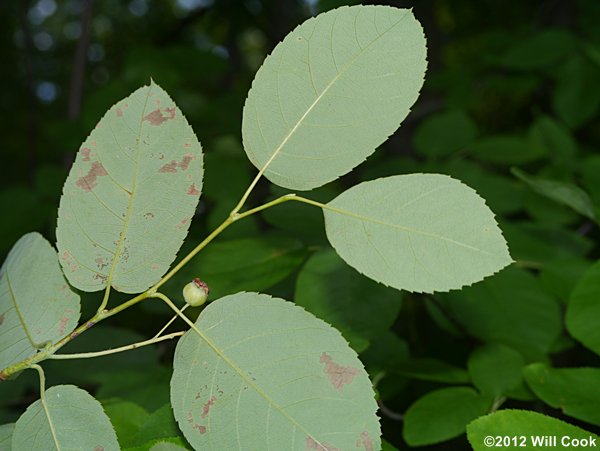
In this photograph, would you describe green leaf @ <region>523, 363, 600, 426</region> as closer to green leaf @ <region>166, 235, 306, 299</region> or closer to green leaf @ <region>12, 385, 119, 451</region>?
green leaf @ <region>166, 235, 306, 299</region>

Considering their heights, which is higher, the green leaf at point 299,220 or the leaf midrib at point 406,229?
the leaf midrib at point 406,229

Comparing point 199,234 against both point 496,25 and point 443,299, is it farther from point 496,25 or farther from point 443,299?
point 496,25

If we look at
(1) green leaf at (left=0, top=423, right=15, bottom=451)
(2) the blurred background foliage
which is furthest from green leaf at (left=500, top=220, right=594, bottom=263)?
(1) green leaf at (left=0, top=423, right=15, bottom=451)

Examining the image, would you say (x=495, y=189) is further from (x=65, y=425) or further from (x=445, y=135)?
(x=65, y=425)

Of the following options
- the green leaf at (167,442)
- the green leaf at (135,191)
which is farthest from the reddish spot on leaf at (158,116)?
the green leaf at (167,442)

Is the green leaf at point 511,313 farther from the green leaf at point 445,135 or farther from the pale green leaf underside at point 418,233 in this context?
the green leaf at point 445,135

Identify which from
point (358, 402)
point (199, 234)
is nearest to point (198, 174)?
point (358, 402)
